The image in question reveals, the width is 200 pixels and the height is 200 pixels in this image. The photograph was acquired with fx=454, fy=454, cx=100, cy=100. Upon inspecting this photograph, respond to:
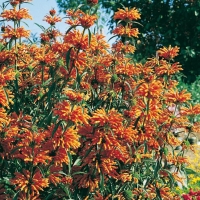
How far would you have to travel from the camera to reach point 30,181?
240 cm

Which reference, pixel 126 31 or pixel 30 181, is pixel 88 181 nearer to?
pixel 30 181

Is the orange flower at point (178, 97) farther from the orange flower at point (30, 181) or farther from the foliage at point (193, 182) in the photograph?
the orange flower at point (30, 181)

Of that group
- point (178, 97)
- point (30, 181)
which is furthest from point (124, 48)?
point (30, 181)

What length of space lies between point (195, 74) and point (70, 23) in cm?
683

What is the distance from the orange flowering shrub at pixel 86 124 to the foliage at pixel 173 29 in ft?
19.2

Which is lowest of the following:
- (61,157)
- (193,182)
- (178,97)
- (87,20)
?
(193,182)

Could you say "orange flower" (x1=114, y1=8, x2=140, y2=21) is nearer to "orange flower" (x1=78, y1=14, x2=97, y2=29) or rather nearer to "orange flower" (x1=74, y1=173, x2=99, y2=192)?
"orange flower" (x1=78, y1=14, x2=97, y2=29)

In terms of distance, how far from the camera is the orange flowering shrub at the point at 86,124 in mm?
2373

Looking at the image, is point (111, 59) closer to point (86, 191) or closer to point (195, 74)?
point (86, 191)

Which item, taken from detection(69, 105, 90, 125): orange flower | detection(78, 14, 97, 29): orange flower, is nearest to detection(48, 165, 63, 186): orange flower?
detection(69, 105, 90, 125): orange flower

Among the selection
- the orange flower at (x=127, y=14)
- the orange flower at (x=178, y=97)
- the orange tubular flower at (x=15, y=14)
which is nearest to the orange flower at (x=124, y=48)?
the orange flower at (x=127, y=14)

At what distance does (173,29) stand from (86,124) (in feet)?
23.9

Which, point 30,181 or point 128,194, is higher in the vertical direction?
point 30,181

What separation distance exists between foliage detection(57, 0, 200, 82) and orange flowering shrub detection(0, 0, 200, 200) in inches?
231
